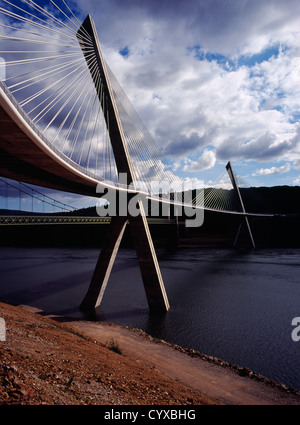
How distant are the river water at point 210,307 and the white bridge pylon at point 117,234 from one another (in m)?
1.09

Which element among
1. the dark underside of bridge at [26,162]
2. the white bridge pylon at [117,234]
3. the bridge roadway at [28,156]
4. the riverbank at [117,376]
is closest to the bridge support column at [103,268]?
the white bridge pylon at [117,234]

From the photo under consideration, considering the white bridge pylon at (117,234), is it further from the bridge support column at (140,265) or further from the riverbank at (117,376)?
the riverbank at (117,376)

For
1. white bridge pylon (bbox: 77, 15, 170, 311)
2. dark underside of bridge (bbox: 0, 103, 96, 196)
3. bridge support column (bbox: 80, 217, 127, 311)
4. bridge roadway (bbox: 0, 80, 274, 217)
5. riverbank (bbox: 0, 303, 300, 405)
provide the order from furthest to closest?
bridge support column (bbox: 80, 217, 127, 311) < white bridge pylon (bbox: 77, 15, 170, 311) < dark underside of bridge (bbox: 0, 103, 96, 196) < bridge roadway (bbox: 0, 80, 274, 217) < riverbank (bbox: 0, 303, 300, 405)

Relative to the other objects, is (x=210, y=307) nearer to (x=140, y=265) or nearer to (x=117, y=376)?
(x=140, y=265)

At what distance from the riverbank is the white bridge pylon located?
15.6ft

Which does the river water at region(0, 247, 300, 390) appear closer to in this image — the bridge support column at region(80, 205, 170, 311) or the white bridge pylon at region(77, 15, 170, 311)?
the bridge support column at region(80, 205, 170, 311)

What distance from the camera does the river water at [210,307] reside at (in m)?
10.9

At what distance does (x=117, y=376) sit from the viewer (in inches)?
243

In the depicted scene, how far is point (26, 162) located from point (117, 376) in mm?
9550

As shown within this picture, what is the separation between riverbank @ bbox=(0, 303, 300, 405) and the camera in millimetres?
4356

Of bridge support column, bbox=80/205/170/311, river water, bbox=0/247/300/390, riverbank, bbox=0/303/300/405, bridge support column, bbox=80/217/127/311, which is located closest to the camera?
riverbank, bbox=0/303/300/405

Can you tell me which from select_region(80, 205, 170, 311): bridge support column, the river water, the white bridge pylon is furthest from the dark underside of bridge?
the river water

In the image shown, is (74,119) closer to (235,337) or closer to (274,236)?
(235,337)

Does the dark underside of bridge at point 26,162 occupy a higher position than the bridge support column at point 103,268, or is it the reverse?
the dark underside of bridge at point 26,162
